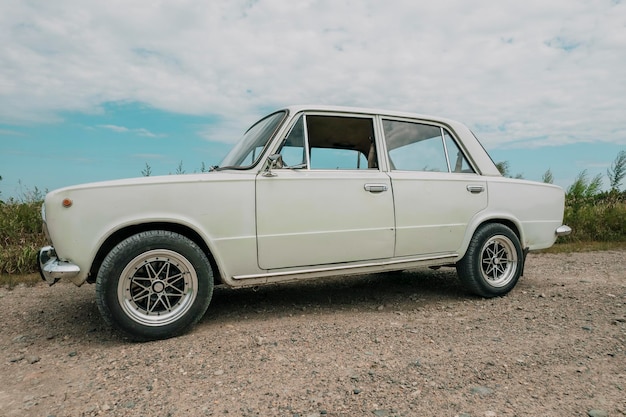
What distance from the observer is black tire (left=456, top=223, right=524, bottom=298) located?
4.55m

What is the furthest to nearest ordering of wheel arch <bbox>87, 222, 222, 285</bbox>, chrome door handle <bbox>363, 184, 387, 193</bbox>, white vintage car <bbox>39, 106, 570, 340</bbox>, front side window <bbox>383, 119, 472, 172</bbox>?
1. front side window <bbox>383, 119, 472, 172</bbox>
2. chrome door handle <bbox>363, 184, 387, 193</bbox>
3. wheel arch <bbox>87, 222, 222, 285</bbox>
4. white vintage car <bbox>39, 106, 570, 340</bbox>

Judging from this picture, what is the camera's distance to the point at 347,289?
203 inches

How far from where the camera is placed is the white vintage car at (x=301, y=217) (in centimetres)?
326

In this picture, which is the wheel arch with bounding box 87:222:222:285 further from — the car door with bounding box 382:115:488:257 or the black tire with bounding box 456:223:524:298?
the black tire with bounding box 456:223:524:298

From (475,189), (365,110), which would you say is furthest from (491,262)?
(365,110)

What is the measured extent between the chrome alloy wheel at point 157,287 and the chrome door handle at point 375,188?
178 cm

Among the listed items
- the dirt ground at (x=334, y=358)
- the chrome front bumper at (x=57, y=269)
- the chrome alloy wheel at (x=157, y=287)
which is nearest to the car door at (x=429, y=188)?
the dirt ground at (x=334, y=358)

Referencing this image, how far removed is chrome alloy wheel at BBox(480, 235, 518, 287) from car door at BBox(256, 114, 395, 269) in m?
1.35

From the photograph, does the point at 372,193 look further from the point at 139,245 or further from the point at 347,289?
the point at 139,245

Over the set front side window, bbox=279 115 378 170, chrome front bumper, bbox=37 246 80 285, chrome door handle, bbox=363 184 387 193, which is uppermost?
front side window, bbox=279 115 378 170

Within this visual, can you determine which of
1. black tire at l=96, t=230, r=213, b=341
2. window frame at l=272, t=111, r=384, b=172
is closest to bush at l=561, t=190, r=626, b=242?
window frame at l=272, t=111, r=384, b=172

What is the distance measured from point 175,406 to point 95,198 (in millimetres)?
1756

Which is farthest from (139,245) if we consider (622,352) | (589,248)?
(589,248)

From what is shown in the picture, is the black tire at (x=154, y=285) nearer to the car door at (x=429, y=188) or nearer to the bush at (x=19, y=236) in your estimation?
the car door at (x=429, y=188)
